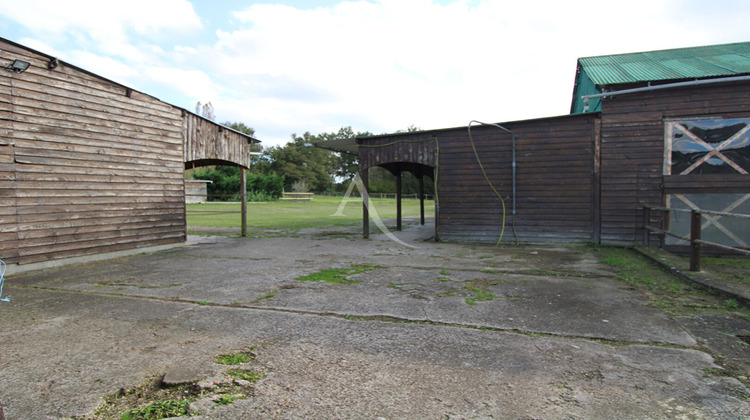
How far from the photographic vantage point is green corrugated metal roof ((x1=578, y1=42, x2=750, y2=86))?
28.5 feet

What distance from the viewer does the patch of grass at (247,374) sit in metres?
2.52

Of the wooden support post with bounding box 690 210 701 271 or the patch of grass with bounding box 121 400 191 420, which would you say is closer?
the patch of grass with bounding box 121 400 191 420

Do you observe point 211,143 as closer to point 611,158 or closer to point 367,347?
point 367,347

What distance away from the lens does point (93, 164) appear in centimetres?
729

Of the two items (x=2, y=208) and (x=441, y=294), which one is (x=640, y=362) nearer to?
(x=441, y=294)

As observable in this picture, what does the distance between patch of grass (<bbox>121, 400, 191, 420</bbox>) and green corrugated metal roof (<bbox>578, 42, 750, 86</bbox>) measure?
9.81 m

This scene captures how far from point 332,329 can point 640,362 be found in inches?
92.6

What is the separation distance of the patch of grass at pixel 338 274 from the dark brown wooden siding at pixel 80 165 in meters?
4.46

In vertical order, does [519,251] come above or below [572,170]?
below

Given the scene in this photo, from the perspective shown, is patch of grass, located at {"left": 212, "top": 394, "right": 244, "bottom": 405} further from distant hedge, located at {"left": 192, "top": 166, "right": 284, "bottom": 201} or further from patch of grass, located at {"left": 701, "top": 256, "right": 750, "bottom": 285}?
distant hedge, located at {"left": 192, "top": 166, "right": 284, "bottom": 201}

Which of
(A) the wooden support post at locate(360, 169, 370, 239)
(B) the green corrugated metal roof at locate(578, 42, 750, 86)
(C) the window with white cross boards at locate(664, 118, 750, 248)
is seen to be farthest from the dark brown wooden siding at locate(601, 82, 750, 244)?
(A) the wooden support post at locate(360, 169, 370, 239)

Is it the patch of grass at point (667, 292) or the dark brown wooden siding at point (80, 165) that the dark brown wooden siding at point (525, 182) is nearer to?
the patch of grass at point (667, 292)

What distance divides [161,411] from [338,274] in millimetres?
3924

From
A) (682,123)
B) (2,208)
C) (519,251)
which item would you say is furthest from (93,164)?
(682,123)
